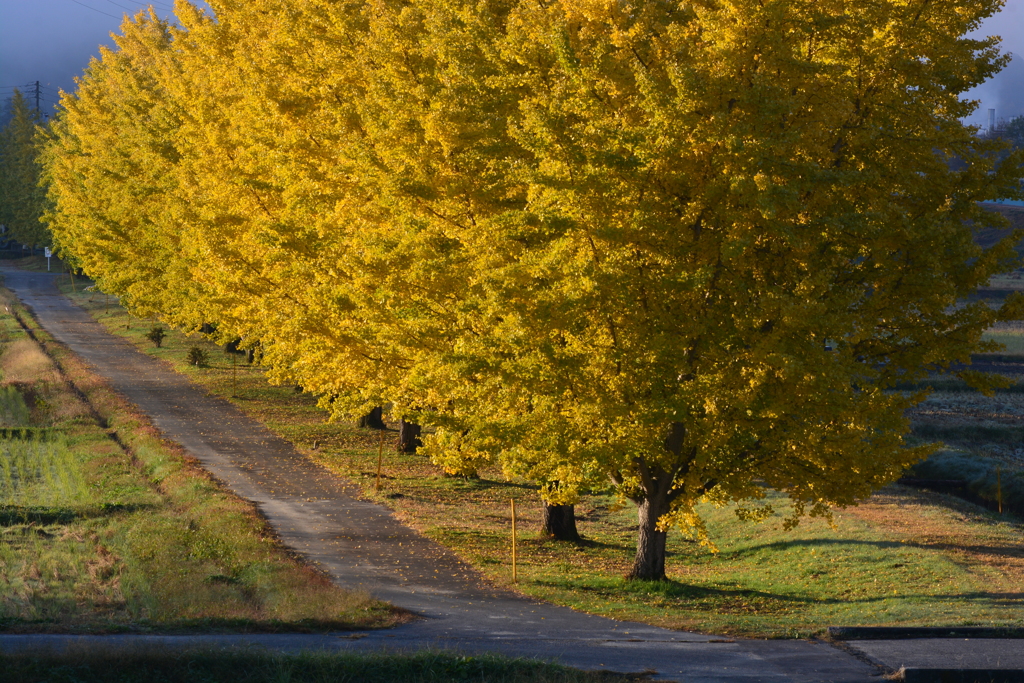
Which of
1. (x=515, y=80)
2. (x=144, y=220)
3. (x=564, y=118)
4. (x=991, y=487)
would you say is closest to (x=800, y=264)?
(x=564, y=118)

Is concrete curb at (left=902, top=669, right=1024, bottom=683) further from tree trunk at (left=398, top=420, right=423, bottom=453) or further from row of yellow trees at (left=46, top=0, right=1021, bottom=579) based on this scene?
tree trunk at (left=398, top=420, right=423, bottom=453)

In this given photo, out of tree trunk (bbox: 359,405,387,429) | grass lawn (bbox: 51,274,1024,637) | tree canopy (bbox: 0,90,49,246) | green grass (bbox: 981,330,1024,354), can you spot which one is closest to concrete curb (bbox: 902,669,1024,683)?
grass lawn (bbox: 51,274,1024,637)

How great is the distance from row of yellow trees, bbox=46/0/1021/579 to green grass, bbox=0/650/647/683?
396cm

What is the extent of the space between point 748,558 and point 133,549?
1275 centimetres

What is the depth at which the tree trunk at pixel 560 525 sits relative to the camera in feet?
69.0

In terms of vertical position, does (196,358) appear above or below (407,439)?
above

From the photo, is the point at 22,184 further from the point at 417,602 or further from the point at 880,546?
the point at 880,546

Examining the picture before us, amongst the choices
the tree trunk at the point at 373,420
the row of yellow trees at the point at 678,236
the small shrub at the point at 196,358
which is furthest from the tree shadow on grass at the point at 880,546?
the small shrub at the point at 196,358

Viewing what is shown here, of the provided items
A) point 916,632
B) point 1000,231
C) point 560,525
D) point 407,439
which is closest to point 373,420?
point 407,439

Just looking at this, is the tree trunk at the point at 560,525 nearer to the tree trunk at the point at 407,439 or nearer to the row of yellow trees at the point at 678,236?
the row of yellow trees at the point at 678,236

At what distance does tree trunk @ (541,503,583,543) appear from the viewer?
69.0 ft

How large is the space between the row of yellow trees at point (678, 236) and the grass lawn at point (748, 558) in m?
1.61

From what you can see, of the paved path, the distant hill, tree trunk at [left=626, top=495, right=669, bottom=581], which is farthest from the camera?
the distant hill

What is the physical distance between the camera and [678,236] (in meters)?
13.9
